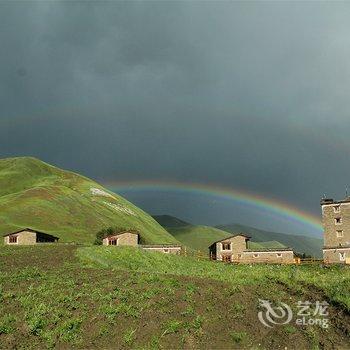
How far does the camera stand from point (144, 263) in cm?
5706

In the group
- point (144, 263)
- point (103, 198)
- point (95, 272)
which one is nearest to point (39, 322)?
point (95, 272)

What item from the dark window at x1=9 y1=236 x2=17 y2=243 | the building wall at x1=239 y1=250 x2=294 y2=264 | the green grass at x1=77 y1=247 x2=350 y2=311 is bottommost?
the green grass at x1=77 y1=247 x2=350 y2=311

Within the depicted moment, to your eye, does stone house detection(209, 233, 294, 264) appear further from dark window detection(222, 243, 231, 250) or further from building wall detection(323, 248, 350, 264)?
building wall detection(323, 248, 350, 264)

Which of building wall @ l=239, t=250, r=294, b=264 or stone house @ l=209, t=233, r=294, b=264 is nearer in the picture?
building wall @ l=239, t=250, r=294, b=264

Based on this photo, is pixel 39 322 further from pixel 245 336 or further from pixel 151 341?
pixel 245 336

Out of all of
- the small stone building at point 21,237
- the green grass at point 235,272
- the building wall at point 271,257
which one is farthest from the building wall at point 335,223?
the small stone building at point 21,237

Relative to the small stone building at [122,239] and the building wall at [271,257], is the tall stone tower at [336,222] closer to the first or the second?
the building wall at [271,257]

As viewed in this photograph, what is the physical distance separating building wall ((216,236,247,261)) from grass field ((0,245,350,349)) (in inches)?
2857

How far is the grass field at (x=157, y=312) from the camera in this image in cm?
2367

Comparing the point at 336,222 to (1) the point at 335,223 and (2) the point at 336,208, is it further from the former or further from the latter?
(2) the point at 336,208

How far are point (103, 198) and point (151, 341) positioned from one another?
17862 centimetres

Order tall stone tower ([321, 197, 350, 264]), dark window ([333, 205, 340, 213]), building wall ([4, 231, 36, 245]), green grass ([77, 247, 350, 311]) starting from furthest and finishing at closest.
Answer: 1. building wall ([4, 231, 36, 245])
2. dark window ([333, 205, 340, 213])
3. tall stone tower ([321, 197, 350, 264])
4. green grass ([77, 247, 350, 311])

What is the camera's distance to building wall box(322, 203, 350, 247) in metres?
95.9

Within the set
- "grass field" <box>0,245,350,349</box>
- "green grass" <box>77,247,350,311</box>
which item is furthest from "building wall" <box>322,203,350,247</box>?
"grass field" <box>0,245,350,349</box>
